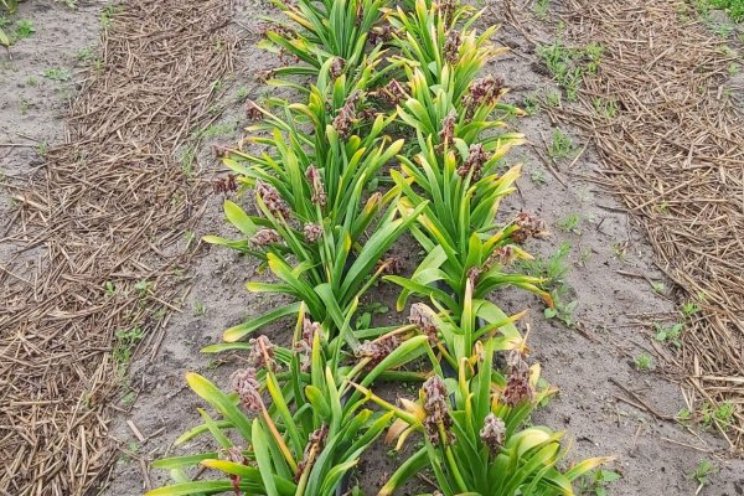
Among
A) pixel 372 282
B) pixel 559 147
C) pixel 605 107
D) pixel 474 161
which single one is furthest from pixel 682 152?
pixel 372 282

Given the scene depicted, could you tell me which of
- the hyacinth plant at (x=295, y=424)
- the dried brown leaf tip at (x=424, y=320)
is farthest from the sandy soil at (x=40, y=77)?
the dried brown leaf tip at (x=424, y=320)

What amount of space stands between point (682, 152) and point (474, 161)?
1.48 meters

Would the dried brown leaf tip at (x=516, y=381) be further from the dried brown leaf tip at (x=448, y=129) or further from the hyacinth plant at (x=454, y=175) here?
the dried brown leaf tip at (x=448, y=129)

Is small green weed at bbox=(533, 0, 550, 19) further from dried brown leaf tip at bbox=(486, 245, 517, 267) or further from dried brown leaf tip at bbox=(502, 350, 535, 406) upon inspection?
dried brown leaf tip at bbox=(502, 350, 535, 406)

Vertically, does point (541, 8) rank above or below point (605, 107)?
above

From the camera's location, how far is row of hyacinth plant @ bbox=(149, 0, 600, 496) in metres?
1.72

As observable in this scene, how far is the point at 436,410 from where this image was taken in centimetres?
162

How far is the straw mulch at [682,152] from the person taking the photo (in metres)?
2.51

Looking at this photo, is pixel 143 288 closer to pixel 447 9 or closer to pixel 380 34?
pixel 380 34

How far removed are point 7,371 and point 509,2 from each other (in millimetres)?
3383

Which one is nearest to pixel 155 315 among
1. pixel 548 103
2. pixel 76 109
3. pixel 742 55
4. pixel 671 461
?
pixel 76 109

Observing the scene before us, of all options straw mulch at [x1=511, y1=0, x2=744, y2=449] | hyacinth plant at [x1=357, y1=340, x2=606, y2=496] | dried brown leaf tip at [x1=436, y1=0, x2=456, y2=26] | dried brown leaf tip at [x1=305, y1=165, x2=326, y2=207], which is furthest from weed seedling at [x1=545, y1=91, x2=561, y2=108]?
hyacinth plant at [x1=357, y1=340, x2=606, y2=496]

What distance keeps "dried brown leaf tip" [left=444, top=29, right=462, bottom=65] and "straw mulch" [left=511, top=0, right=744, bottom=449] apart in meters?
0.73

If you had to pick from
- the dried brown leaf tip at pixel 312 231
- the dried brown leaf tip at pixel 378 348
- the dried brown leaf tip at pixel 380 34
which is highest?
the dried brown leaf tip at pixel 380 34
